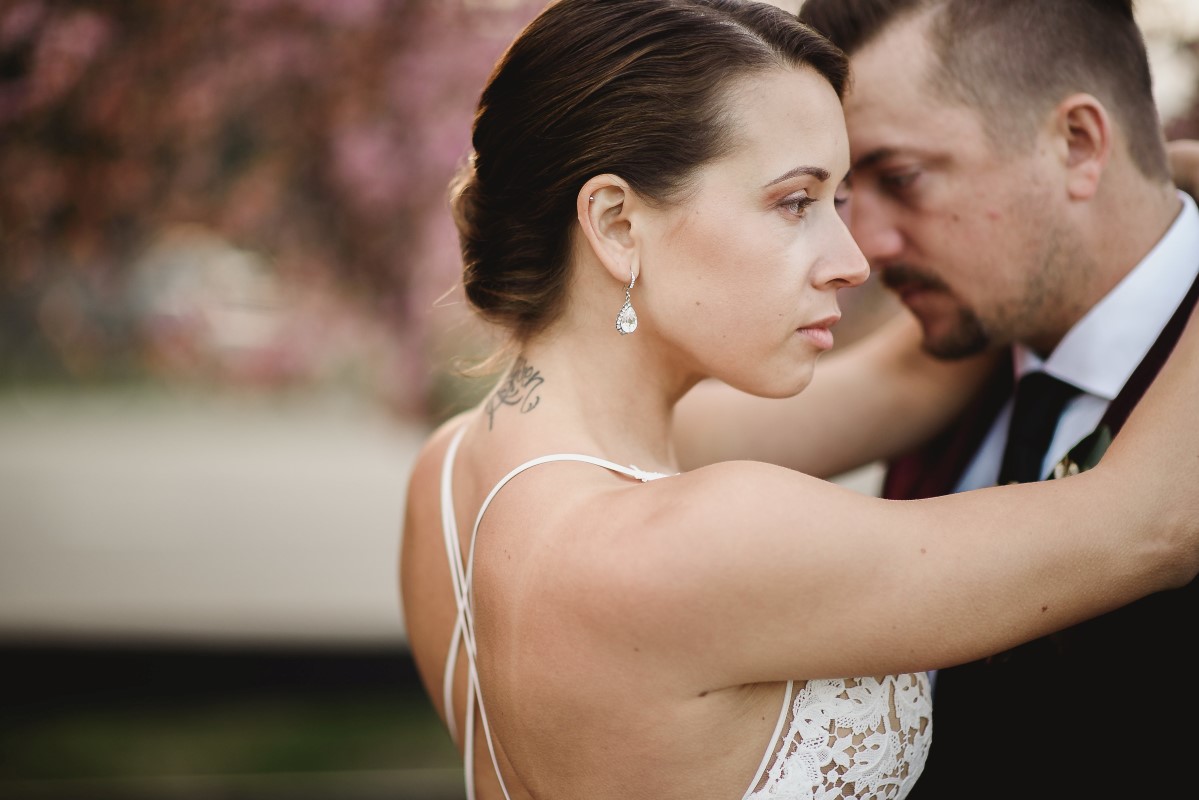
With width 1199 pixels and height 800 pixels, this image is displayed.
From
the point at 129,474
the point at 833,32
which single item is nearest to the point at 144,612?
the point at 129,474

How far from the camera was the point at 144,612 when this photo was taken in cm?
777

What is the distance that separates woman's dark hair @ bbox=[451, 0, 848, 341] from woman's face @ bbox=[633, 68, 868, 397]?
0.16 ft

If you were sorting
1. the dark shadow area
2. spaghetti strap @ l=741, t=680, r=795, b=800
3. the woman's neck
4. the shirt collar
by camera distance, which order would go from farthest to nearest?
1. the dark shadow area
2. the shirt collar
3. the woman's neck
4. spaghetti strap @ l=741, t=680, r=795, b=800

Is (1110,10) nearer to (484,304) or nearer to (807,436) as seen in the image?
(807,436)

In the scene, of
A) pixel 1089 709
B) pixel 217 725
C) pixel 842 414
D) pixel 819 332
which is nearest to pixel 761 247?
pixel 819 332

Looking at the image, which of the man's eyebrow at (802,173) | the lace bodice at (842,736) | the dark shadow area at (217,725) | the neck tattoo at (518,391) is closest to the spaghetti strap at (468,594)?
the lace bodice at (842,736)

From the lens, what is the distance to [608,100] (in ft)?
6.96

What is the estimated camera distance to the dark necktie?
2.70 metres

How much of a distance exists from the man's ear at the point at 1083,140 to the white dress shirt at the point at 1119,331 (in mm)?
228

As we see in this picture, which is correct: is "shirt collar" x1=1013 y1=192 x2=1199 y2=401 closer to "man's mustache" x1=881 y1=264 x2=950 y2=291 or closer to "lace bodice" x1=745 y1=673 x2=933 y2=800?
"man's mustache" x1=881 y1=264 x2=950 y2=291

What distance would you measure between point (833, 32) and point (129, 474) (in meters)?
9.55

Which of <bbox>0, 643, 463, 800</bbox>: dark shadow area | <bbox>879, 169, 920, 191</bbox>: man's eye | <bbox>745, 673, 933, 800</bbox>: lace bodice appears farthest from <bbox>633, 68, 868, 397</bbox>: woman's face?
<bbox>0, 643, 463, 800</bbox>: dark shadow area

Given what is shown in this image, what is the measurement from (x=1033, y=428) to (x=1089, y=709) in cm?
A: 72

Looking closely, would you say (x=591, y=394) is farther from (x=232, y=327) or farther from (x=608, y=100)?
(x=232, y=327)
